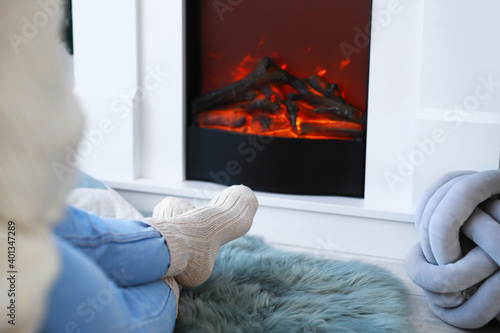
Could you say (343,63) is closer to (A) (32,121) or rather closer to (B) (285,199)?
(B) (285,199)

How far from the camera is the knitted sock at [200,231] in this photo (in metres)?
1.09

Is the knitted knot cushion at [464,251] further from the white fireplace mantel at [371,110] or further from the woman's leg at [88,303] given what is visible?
the woman's leg at [88,303]

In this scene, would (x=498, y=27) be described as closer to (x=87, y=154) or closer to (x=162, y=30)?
(x=162, y=30)

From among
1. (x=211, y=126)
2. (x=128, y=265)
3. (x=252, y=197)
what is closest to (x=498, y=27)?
(x=252, y=197)

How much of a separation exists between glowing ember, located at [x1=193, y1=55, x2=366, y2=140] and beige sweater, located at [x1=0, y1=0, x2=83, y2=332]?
1335mm

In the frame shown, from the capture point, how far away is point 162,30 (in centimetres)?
198

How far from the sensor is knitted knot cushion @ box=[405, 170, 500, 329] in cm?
122

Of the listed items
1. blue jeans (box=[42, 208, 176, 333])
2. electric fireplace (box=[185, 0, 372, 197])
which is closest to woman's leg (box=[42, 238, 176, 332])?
blue jeans (box=[42, 208, 176, 333])

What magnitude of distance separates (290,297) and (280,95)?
0.83 m

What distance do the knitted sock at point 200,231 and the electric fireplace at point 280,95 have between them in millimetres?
486

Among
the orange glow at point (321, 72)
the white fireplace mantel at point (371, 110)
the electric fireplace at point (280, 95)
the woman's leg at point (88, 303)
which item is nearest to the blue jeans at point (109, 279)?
the woman's leg at point (88, 303)

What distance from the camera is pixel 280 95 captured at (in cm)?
195

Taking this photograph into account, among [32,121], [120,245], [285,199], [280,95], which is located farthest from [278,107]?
[32,121]

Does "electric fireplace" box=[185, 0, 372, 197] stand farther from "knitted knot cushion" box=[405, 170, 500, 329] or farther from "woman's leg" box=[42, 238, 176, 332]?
"woman's leg" box=[42, 238, 176, 332]
